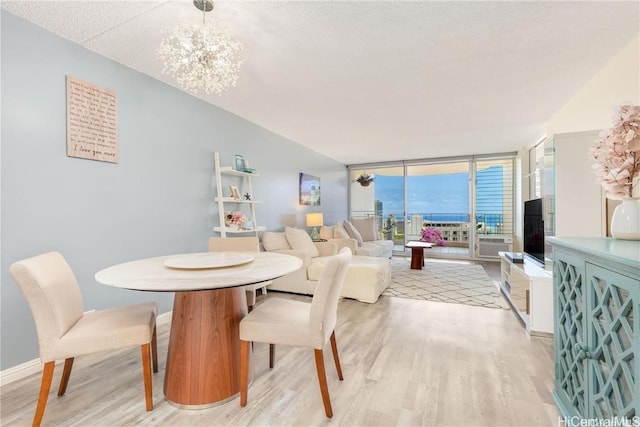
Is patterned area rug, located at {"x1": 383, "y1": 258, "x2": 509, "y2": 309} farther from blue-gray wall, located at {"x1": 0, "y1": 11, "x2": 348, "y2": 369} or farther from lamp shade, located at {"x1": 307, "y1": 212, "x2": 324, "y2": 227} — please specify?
blue-gray wall, located at {"x1": 0, "y1": 11, "x2": 348, "y2": 369}

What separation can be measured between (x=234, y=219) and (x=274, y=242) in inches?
28.3

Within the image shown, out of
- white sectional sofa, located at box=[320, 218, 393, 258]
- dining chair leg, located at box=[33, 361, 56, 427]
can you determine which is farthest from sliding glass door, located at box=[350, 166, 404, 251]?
dining chair leg, located at box=[33, 361, 56, 427]

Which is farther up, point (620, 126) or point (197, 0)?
point (197, 0)

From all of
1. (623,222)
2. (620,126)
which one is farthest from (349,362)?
(620,126)

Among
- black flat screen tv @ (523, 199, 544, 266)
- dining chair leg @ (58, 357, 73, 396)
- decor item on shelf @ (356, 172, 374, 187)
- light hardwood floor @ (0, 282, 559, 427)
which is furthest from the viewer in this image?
decor item on shelf @ (356, 172, 374, 187)

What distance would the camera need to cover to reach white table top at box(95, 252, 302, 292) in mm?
1314

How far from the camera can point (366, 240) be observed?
6.51 metres

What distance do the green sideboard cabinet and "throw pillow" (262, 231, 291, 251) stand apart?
3.11 metres

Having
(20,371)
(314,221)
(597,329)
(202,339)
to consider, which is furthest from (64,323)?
(314,221)

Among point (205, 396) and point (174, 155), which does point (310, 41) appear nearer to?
point (174, 155)

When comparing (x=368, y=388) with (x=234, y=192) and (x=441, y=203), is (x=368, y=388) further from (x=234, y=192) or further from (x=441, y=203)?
(x=441, y=203)

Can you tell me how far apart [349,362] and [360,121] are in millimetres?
3159

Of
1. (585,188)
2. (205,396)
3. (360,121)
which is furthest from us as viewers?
(360,121)

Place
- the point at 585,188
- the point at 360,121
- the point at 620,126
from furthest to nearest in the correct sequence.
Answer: the point at 360,121 → the point at 585,188 → the point at 620,126
